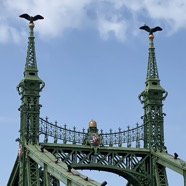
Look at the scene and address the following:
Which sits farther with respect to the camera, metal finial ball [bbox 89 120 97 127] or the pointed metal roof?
the pointed metal roof

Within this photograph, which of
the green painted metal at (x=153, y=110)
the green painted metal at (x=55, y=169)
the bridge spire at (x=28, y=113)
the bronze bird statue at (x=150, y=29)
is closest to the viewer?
the green painted metal at (x=55, y=169)

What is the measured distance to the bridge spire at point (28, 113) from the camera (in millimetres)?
86250

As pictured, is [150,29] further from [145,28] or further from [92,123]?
[92,123]

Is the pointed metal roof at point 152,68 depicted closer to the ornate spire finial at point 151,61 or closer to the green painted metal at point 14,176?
the ornate spire finial at point 151,61

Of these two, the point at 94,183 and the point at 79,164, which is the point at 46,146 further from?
the point at 94,183

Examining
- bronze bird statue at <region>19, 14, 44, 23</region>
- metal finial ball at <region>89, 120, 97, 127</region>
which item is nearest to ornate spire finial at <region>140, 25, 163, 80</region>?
metal finial ball at <region>89, 120, 97, 127</region>

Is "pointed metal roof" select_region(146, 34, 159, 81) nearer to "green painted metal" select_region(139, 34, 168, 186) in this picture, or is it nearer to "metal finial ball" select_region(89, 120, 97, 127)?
"green painted metal" select_region(139, 34, 168, 186)

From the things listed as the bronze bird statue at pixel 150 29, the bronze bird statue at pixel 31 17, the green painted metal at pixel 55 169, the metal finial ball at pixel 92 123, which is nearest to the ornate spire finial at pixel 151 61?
the bronze bird statue at pixel 150 29

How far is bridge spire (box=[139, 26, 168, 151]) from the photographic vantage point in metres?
90.9

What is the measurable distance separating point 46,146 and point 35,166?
1993mm

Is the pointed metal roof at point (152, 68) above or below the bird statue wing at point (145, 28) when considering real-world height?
below

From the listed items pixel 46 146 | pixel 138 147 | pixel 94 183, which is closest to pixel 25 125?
pixel 46 146

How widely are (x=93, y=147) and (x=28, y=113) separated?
21.5ft

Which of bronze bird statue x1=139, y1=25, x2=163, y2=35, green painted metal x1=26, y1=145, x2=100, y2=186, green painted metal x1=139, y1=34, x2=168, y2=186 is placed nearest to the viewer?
green painted metal x1=26, y1=145, x2=100, y2=186
